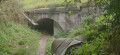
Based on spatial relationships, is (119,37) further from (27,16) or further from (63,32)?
(27,16)

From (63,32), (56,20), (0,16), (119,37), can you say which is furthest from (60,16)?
(119,37)

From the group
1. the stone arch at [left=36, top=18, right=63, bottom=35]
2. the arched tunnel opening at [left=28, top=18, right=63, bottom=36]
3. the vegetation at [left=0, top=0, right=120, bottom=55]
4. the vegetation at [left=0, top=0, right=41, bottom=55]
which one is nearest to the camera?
the vegetation at [left=0, top=0, right=120, bottom=55]

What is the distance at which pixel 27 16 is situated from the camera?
14438 millimetres

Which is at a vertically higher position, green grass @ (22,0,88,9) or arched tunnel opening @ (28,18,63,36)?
green grass @ (22,0,88,9)

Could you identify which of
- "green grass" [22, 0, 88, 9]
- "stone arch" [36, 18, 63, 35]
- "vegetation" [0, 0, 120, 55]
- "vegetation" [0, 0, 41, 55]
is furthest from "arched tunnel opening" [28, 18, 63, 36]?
"vegetation" [0, 0, 120, 55]

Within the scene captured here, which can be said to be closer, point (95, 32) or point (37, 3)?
point (95, 32)

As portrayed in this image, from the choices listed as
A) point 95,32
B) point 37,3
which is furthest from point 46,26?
point 95,32

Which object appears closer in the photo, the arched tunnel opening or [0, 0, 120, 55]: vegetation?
[0, 0, 120, 55]: vegetation

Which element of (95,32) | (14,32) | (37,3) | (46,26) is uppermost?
(37,3)

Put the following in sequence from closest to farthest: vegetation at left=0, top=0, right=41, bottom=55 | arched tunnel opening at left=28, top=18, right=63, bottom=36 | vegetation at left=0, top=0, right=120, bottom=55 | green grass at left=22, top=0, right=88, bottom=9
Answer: vegetation at left=0, top=0, right=120, bottom=55 < vegetation at left=0, top=0, right=41, bottom=55 < green grass at left=22, top=0, right=88, bottom=9 < arched tunnel opening at left=28, top=18, right=63, bottom=36

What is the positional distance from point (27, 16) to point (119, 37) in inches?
491

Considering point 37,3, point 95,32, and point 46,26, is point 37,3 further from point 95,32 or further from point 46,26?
point 95,32

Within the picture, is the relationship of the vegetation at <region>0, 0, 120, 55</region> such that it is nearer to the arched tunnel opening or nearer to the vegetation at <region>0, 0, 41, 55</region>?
the vegetation at <region>0, 0, 41, 55</region>

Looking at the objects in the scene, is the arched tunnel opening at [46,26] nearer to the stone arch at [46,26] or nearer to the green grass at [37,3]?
the stone arch at [46,26]
